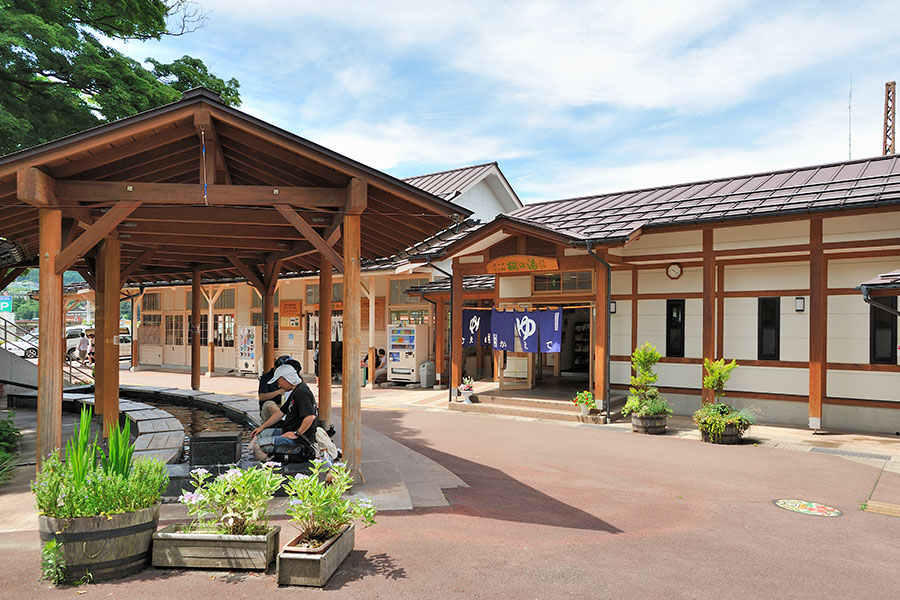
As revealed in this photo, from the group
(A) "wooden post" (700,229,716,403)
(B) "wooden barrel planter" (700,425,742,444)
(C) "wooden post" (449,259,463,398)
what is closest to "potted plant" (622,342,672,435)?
(B) "wooden barrel planter" (700,425,742,444)

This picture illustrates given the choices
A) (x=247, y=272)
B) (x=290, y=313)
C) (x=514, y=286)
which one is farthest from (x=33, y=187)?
A: (x=290, y=313)

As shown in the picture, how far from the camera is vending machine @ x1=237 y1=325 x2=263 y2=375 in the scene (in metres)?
23.3

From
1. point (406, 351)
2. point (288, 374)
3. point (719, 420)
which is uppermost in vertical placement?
point (288, 374)

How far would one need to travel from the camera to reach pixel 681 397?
1337 centimetres

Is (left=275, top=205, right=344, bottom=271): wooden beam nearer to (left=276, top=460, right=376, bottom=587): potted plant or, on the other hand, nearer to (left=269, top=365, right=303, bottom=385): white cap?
(left=269, top=365, right=303, bottom=385): white cap

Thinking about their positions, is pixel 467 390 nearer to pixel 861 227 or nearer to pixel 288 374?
pixel 288 374

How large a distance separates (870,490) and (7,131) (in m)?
14.5

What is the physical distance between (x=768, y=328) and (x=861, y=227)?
2.56 meters

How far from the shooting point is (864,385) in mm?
11312

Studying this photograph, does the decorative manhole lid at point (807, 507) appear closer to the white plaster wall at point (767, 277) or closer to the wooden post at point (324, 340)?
the white plaster wall at point (767, 277)

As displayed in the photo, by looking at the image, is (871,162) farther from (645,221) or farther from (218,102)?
(218,102)

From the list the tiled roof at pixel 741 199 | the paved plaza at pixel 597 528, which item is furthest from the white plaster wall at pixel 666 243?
the paved plaza at pixel 597 528

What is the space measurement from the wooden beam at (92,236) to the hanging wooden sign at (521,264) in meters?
8.95

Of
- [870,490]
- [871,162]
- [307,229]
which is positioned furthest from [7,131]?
[871,162]
